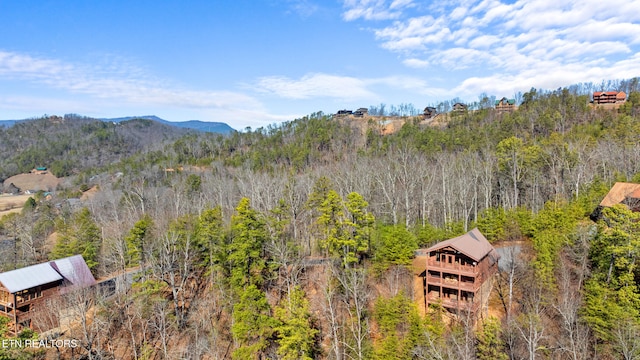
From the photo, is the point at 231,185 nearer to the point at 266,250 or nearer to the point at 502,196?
the point at 266,250

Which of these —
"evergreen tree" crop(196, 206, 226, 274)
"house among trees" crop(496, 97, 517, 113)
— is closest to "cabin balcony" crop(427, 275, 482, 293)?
"evergreen tree" crop(196, 206, 226, 274)

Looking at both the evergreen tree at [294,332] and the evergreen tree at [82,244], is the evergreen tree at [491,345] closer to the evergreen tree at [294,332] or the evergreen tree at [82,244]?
the evergreen tree at [294,332]

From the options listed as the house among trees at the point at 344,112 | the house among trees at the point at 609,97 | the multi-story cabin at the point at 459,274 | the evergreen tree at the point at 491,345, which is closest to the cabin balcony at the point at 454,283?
the multi-story cabin at the point at 459,274

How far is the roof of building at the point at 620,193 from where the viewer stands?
3322 cm

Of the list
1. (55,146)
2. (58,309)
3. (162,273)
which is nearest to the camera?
(58,309)

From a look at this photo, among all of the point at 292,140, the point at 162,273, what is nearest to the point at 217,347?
the point at 162,273

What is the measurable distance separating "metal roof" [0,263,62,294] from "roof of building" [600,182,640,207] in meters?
53.5

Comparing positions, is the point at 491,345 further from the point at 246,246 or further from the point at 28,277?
the point at 28,277

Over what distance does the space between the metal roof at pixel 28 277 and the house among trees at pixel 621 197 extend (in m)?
52.6

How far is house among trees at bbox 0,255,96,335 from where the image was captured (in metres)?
29.0

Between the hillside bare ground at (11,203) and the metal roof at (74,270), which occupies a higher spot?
the hillside bare ground at (11,203)

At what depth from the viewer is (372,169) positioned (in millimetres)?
51688

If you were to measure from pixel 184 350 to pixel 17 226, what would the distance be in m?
39.6

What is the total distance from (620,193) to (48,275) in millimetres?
55388
